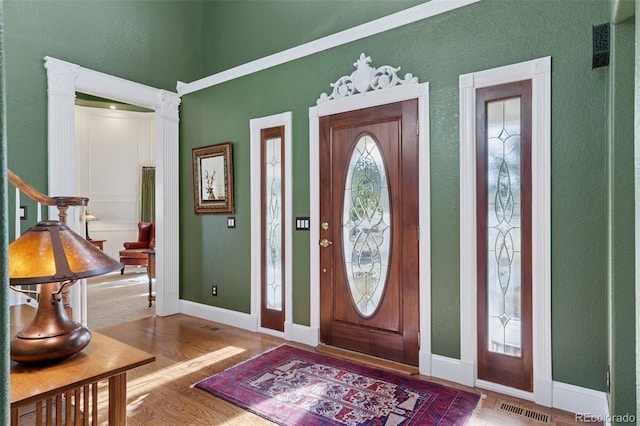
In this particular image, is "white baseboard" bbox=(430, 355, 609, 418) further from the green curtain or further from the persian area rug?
the green curtain

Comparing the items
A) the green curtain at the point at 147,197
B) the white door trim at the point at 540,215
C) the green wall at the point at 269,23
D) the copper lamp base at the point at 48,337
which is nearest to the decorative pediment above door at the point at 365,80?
the green wall at the point at 269,23

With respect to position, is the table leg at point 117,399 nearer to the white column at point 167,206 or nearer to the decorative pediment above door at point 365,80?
the decorative pediment above door at point 365,80

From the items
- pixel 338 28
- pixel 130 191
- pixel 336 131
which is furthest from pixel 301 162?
pixel 130 191

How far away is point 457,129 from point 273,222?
200 centimetres

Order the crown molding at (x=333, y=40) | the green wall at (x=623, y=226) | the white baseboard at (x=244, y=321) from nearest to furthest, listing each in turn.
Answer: the green wall at (x=623, y=226)
the crown molding at (x=333, y=40)
the white baseboard at (x=244, y=321)

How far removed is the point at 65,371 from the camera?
1.33 metres

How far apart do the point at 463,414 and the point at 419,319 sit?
75 centimetres

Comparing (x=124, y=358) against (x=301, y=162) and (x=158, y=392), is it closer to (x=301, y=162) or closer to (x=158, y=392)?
(x=158, y=392)

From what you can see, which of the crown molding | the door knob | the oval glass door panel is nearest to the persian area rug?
the oval glass door panel

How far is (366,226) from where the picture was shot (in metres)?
3.23

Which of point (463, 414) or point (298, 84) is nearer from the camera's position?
point (463, 414)

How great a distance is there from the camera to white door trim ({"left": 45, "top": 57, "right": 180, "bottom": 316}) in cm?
356

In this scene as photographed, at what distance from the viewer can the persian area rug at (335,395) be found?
→ 227 centimetres

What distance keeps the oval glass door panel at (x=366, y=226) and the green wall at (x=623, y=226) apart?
1570 mm
